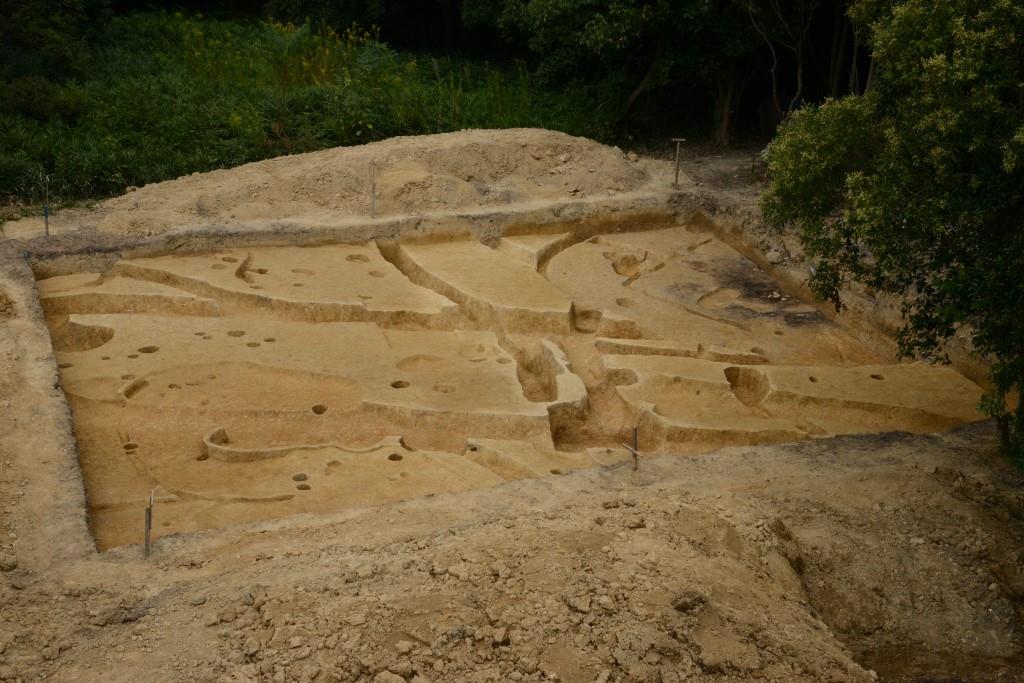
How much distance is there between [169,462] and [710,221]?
34.5 ft

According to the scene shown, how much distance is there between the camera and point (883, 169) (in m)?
9.50

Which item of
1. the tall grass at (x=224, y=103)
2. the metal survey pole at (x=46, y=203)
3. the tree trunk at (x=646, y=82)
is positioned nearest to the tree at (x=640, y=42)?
the tree trunk at (x=646, y=82)

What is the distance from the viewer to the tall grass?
17.2 meters

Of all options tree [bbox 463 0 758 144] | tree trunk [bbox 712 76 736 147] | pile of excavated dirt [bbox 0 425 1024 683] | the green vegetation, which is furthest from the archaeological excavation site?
tree trunk [bbox 712 76 736 147]

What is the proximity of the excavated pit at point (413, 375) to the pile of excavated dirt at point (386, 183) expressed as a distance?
3.37 ft

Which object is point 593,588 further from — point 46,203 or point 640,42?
point 640,42

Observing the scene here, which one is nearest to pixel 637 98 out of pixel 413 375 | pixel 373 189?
pixel 373 189

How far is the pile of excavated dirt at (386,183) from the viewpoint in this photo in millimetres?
15805

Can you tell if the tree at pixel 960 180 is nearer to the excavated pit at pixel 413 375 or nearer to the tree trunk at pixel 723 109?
the excavated pit at pixel 413 375

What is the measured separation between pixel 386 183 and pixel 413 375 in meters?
5.73

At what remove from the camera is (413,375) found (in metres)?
12.0

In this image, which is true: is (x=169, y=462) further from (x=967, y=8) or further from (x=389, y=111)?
(x=389, y=111)

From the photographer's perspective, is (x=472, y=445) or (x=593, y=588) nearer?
(x=593, y=588)

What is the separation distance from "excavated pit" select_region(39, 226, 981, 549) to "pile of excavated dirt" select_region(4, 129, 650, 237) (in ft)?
3.37
